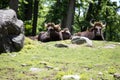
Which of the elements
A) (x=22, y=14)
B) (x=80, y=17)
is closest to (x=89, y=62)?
(x=22, y=14)

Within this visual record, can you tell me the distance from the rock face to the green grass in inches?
11.4

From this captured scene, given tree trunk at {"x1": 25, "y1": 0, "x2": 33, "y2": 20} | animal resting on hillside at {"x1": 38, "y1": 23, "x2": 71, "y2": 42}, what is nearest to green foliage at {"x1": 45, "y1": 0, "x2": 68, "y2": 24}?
tree trunk at {"x1": 25, "y1": 0, "x2": 33, "y2": 20}

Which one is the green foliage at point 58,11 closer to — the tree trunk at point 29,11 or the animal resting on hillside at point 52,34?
the tree trunk at point 29,11

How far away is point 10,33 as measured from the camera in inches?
444

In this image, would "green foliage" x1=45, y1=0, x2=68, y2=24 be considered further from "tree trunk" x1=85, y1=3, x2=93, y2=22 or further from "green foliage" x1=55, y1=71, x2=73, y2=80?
"green foliage" x1=55, y1=71, x2=73, y2=80

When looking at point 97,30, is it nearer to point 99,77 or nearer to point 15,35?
point 15,35

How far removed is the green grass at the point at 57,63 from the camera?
7.86m

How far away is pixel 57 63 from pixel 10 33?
2734 millimetres

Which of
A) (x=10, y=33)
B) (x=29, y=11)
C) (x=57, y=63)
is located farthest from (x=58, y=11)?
(x=57, y=63)

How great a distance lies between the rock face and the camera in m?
10.5

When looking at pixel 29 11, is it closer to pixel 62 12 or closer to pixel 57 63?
pixel 62 12

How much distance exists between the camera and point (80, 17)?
1855 inches

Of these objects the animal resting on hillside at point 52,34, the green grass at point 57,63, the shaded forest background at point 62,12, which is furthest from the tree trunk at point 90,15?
the green grass at point 57,63

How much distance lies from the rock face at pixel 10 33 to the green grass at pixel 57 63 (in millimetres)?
290
